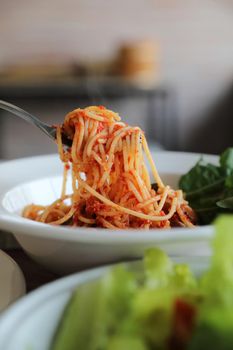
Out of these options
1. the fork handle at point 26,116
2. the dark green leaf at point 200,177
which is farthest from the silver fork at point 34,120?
the dark green leaf at point 200,177

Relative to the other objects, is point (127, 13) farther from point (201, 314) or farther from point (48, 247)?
point (201, 314)

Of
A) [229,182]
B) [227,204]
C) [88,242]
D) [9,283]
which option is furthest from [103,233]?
[229,182]

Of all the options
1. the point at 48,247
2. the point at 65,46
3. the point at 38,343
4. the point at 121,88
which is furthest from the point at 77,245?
the point at 65,46

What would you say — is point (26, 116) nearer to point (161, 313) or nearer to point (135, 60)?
point (161, 313)

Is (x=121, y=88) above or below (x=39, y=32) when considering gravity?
below

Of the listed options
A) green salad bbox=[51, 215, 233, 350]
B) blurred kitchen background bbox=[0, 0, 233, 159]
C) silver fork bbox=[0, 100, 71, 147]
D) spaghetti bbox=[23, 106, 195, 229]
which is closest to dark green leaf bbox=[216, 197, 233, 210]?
spaghetti bbox=[23, 106, 195, 229]

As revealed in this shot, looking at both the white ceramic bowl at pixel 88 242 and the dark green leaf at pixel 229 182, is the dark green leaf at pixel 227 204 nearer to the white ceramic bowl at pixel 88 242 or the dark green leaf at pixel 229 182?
the dark green leaf at pixel 229 182

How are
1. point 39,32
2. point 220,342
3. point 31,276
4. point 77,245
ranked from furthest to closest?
point 39,32
point 31,276
point 77,245
point 220,342
